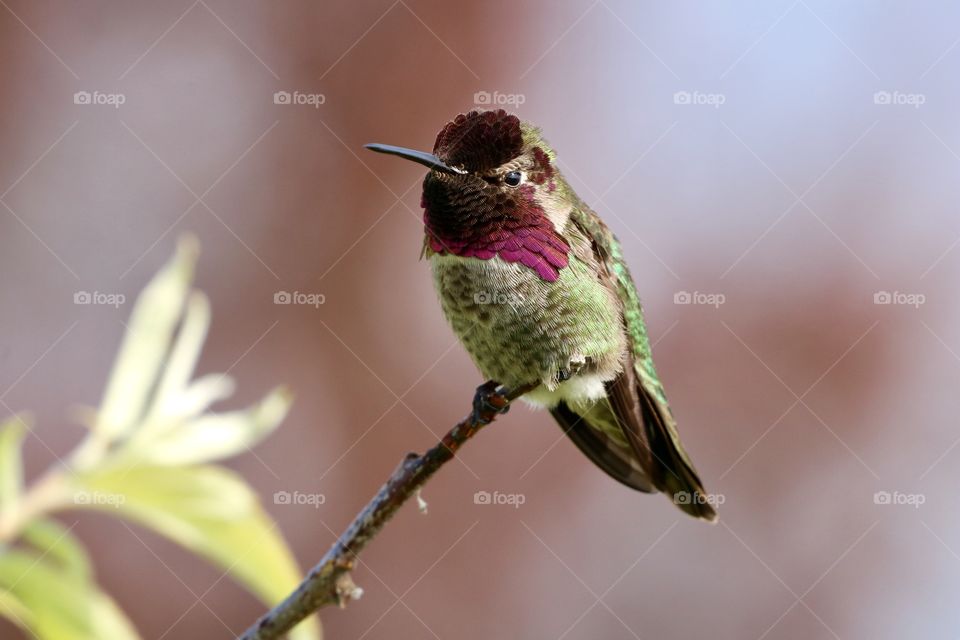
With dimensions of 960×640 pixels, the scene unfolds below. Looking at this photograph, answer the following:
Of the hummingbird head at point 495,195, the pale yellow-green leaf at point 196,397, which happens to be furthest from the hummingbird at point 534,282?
the pale yellow-green leaf at point 196,397

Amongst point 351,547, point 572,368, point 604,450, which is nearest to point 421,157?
point 572,368

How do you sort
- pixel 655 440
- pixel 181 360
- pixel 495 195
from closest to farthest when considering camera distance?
pixel 181 360
pixel 495 195
pixel 655 440

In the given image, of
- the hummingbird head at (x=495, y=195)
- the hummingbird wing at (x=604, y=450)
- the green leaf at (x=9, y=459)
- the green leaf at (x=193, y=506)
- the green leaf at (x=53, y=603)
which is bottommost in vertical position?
the green leaf at (x=53, y=603)

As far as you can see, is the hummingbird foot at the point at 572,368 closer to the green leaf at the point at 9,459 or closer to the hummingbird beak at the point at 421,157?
the hummingbird beak at the point at 421,157

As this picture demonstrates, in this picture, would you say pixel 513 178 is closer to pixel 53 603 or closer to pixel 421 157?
pixel 421 157

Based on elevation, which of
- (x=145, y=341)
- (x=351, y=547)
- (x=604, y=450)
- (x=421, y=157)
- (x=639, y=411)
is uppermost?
(x=639, y=411)

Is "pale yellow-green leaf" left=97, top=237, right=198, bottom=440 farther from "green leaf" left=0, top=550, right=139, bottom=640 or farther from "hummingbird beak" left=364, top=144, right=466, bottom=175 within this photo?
"hummingbird beak" left=364, top=144, right=466, bottom=175
